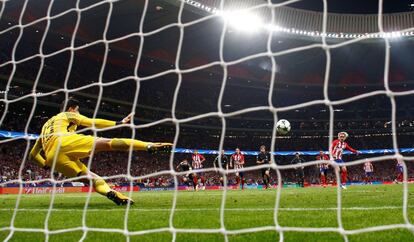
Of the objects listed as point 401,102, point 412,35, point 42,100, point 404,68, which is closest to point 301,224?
point 42,100

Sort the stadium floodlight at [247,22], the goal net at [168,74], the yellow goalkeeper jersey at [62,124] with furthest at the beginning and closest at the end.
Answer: the stadium floodlight at [247,22]
the goal net at [168,74]
the yellow goalkeeper jersey at [62,124]

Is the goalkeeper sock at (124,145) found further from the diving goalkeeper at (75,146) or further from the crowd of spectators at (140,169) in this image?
the crowd of spectators at (140,169)

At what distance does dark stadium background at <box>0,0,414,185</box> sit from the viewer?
2372cm

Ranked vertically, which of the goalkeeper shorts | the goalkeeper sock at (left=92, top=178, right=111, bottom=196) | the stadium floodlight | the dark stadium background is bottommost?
the goalkeeper sock at (left=92, top=178, right=111, bottom=196)

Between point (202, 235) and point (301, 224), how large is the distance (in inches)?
37.1

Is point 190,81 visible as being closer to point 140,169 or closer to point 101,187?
point 140,169

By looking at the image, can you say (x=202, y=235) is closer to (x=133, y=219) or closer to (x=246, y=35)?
(x=133, y=219)

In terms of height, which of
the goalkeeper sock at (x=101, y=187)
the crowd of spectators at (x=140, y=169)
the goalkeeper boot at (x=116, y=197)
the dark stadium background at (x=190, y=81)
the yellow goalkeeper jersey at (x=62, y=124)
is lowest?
the crowd of spectators at (x=140, y=169)

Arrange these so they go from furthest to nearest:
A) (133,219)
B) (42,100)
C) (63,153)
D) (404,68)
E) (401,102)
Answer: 1. (401,102)
2. (404,68)
3. (42,100)
4. (63,153)
5. (133,219)

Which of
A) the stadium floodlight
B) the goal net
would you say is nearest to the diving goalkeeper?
the goal net

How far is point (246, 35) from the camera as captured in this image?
27.8 meters

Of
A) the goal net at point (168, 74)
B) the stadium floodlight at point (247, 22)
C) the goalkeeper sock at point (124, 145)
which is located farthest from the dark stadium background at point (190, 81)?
the goalkeeper sock at point (124, 145)

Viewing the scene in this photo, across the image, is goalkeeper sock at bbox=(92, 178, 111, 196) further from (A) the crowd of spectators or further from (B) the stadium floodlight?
(B) the stadium floodlight

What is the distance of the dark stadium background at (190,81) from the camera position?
23.7m
